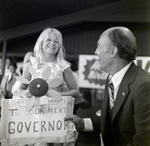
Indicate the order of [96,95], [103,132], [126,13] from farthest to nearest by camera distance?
[96,95] → [126,13] → [103,132]

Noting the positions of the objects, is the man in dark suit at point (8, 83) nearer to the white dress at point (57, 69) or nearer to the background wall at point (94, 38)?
the background wall at point (94, 38)

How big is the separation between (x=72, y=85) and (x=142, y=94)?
0.34 meters

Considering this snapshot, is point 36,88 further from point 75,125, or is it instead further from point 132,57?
point 132,57

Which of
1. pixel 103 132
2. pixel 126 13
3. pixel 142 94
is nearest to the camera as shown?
pixel 142 94

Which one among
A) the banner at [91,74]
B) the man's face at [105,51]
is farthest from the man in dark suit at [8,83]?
the man's face at [105,51]

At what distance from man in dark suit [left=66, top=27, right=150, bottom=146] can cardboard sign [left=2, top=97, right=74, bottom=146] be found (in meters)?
0.06

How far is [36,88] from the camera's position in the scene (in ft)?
2.17

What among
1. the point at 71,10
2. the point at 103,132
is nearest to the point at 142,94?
the point at 103,132

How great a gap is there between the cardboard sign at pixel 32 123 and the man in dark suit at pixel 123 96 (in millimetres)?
60

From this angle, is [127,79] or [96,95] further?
[96,95]

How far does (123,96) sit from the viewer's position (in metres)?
0.62

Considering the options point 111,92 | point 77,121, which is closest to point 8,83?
point 77,121

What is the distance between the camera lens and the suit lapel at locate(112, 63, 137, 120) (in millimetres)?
616

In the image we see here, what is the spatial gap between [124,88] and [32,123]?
40cm
